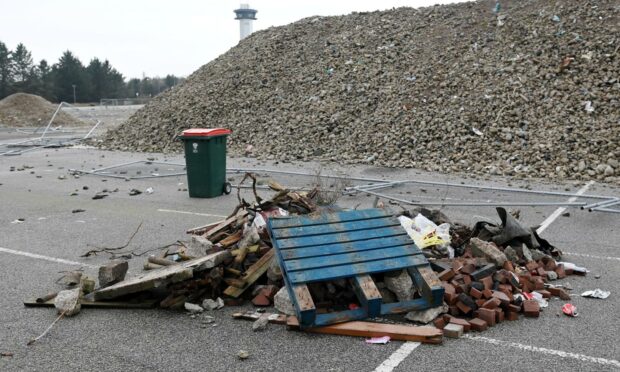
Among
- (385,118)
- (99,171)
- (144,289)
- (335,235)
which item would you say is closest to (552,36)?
(385,118)

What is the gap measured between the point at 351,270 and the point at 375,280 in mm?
361

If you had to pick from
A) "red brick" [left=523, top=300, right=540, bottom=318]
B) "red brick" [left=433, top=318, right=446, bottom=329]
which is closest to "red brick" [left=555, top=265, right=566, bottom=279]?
"red brick" [left=523, top=300, right=540, bottom=318]

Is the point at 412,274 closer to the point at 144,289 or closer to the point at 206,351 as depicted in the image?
the point at 206,351

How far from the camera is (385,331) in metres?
4.79

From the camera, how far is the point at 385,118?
18.0m

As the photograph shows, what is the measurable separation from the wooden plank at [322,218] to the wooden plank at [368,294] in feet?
3.13

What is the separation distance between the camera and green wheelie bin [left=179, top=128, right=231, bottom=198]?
37.3 feet

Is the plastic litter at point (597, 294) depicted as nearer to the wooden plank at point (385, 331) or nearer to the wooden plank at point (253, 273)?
the wooden plank at point (385, 331)

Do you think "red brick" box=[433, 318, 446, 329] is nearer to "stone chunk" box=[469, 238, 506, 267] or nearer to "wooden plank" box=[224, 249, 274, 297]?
"stone chunk" box=[469, 238, 506, 267]

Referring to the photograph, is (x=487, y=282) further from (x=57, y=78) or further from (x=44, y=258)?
(x=57, y=78)

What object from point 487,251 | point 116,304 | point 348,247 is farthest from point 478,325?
point 116,304

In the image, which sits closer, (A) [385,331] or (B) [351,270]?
(A) [385,331]

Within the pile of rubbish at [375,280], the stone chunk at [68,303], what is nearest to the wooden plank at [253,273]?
the pile of rubbish at [375,280]

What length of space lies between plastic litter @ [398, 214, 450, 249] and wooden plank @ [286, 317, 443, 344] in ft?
5.51
